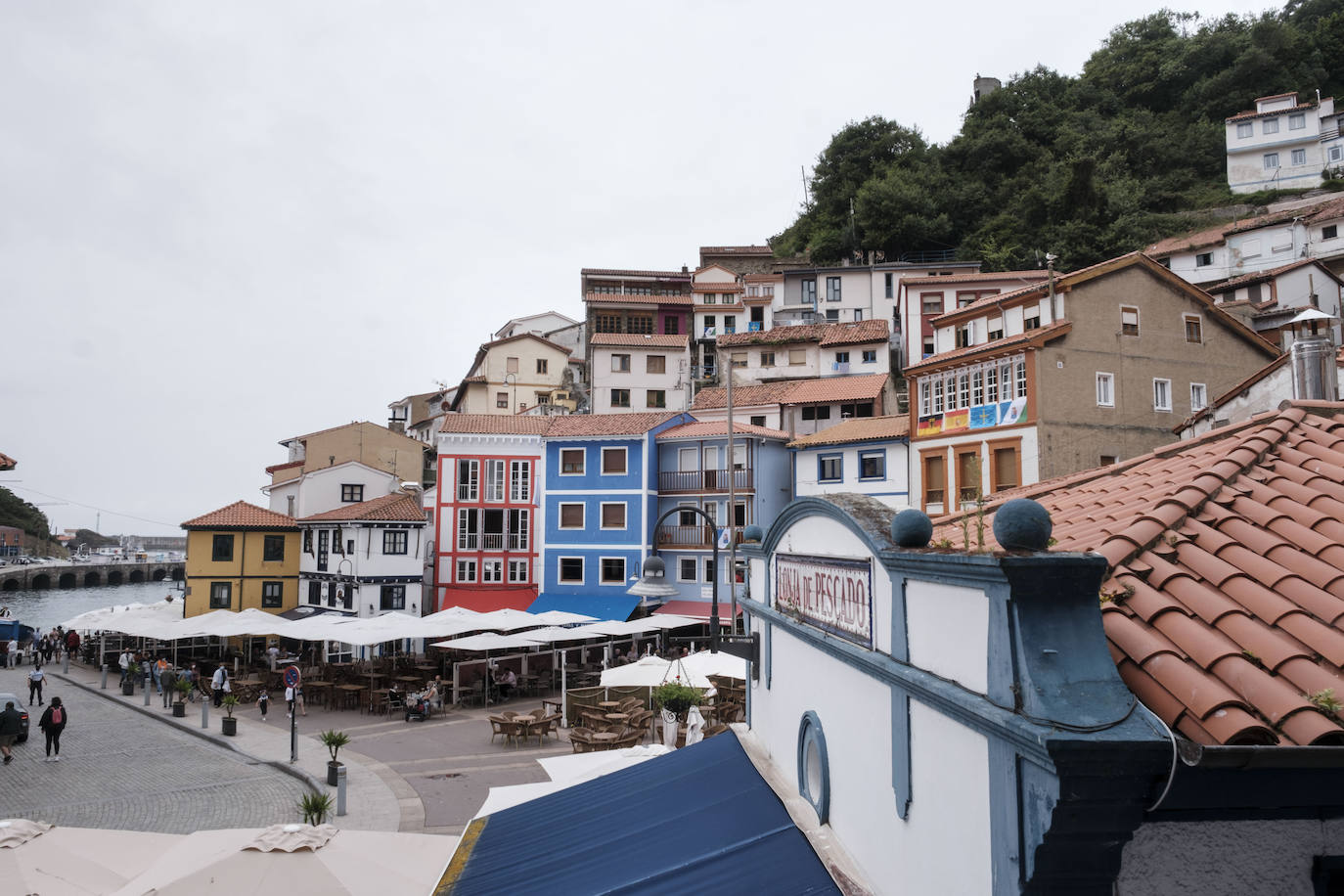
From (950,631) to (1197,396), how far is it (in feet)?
101

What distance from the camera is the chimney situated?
793 cm

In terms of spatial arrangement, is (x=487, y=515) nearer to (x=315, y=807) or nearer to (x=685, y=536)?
(x=685, y=536)

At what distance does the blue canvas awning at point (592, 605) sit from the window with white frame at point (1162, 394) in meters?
20.4

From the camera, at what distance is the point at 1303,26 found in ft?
242

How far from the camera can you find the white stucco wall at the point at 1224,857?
335 centimetres

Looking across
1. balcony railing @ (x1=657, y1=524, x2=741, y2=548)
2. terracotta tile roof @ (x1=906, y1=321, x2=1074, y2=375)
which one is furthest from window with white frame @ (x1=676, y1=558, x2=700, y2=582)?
terracotta tile roof @ (x1=906, y1=321, x2=1074, y2=375)

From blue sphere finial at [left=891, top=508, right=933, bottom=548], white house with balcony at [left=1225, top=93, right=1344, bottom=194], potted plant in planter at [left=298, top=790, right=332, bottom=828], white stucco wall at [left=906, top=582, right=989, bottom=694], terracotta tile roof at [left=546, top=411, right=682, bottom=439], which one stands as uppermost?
white house with balcony at [left=1225, top=93, right=1344, bottom=194]

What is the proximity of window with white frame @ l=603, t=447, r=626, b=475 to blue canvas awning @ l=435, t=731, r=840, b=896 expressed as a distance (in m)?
28.8

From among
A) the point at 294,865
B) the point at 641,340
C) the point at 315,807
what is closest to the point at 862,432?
the point at 641,340

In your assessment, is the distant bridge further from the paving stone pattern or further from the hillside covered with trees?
the hillside covered with trees

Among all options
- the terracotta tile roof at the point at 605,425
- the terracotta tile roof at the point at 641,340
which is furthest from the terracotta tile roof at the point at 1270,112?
the terracotta tile roof at the point at 605,425

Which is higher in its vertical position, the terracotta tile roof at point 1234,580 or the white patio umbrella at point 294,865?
the terracotta tile roof at point 1234,580

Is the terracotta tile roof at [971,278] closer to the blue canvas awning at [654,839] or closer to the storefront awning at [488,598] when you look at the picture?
the storefront awning at [488,598]

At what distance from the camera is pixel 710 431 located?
124ft
